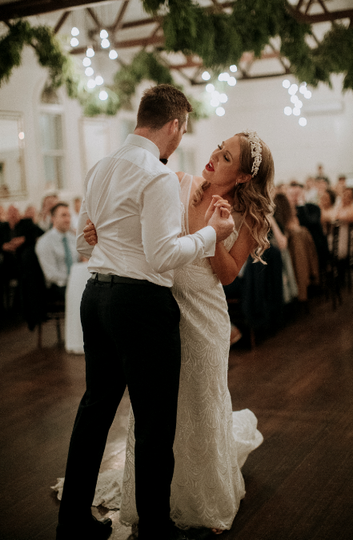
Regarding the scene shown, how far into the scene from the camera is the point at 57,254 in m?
4.99

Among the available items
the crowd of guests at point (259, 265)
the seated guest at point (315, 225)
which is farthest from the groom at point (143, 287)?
the seated guest at point (315, 225)

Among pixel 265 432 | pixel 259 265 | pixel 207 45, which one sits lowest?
pixel 265 432

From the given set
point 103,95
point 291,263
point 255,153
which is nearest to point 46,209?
point 103,95

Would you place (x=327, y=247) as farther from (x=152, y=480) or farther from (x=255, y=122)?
(x=255, y=122)

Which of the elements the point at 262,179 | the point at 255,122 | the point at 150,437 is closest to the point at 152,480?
the point at 150,437

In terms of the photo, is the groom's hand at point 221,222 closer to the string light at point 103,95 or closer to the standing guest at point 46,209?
the standing guest at point 46,209

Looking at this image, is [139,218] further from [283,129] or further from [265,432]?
[283,129]

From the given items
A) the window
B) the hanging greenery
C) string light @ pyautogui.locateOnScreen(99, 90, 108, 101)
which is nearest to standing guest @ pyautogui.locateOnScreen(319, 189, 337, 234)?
the hanging greenery

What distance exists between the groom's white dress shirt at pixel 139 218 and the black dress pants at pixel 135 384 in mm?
85

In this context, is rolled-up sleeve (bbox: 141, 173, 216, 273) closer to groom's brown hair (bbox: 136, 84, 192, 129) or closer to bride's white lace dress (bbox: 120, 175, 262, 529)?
groom's brown hair (bbox: 136, 84, 192, 129)

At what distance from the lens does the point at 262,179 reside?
2002 millimetres

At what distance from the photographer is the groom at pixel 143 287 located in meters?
1.61

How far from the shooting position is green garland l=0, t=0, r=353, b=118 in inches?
211

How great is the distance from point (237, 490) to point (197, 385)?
0.52 metres
